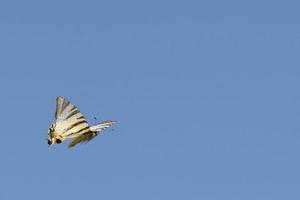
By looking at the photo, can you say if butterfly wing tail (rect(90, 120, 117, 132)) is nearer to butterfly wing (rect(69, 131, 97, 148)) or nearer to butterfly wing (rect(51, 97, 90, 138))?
butterfly wing (rect(51, 97, 90, 138))

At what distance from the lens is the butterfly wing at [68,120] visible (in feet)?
55.3

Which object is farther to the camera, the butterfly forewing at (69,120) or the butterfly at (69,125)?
the butterfly forewing at (69,120)

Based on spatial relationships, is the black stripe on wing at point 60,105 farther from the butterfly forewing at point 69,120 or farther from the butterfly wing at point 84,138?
the butterfly wing at point 84,138

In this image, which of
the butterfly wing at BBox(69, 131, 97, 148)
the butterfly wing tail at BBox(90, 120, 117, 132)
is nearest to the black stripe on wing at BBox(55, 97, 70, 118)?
the butterfly wing tail at BBox(90, 120, 117, 132)

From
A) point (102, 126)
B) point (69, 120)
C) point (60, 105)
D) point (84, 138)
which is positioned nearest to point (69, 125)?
point (69, 120)

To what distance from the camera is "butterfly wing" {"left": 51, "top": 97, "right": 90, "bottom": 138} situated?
55.3 ft

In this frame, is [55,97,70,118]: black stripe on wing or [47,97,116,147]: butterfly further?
[55,97,70,118]: black stripe on wing

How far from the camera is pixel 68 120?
17531 millimetres

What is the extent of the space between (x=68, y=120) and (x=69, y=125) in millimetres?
337

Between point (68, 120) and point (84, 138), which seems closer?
point (84, 138)

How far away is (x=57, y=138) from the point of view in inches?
626

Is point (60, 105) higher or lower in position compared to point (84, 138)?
higher

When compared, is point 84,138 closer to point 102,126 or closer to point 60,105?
point 102,126

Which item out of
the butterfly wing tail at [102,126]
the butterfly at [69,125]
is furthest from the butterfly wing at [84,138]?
the butterfly wing tail at [102,126]
